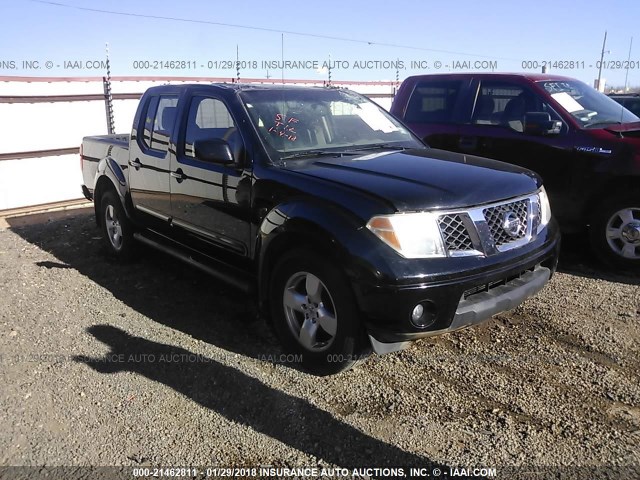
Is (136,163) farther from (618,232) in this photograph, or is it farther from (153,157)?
(618,232)

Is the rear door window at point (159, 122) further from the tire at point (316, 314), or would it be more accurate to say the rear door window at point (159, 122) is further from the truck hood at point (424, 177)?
the tire at point (316, 314)

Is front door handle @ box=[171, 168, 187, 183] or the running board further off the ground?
front door handle @ box=[171, 168, 187, 183]

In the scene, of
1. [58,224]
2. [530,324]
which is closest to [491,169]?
[530,324]

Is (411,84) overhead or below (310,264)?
overhead

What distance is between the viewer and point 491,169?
3.84m

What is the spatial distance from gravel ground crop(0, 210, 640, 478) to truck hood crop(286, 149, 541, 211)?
1120 millimetres

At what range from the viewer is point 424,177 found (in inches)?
137

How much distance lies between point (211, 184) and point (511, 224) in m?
2.19

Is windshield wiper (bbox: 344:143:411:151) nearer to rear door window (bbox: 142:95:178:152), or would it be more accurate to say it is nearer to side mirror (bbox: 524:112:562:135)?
rear door window (bbox: 142:95:178:152)

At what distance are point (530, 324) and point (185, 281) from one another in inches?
122

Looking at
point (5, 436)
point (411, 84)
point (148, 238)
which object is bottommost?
point (5, 436)

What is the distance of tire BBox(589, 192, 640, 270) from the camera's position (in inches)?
207

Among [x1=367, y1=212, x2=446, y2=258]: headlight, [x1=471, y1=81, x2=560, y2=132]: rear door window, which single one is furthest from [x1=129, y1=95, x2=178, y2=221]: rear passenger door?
[x1=471, y1=81, x2=560, y2=132]: rear door window

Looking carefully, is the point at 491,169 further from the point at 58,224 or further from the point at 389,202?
the point at 58,224
